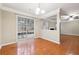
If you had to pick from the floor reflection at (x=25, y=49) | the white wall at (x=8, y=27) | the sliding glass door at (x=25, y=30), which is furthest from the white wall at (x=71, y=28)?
the white wall at (x=8, y=27)

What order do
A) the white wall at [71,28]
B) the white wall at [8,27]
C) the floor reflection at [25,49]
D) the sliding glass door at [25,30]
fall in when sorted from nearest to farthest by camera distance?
the floor reflection at [25,49] → the white wall at [8,27] → the sliding glass door at [25,30] → the white wall at [71,28]

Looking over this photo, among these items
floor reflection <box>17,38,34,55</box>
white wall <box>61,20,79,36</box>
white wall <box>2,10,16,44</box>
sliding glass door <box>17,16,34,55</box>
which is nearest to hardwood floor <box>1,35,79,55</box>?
floor reflection <box>17,38,34,55</box>

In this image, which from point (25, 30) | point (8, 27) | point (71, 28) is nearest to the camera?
point (8, 27)

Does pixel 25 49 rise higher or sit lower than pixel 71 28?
lower

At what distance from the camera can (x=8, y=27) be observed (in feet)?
15.3

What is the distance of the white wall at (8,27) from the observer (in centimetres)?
441

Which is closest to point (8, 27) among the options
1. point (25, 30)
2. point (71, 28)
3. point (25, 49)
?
point (25, 49)

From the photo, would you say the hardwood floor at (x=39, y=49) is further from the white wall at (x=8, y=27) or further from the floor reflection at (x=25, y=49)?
the white wall at (x=8, y=27)

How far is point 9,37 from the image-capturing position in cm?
471

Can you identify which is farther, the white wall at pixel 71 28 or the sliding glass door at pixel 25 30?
the white wall at pixel 71 28

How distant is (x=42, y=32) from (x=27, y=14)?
6.02ft

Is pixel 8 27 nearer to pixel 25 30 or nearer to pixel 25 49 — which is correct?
pixel 25 49

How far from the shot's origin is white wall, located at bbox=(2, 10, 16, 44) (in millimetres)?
4414

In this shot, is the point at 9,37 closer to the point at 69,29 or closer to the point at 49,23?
the point at 49,23
